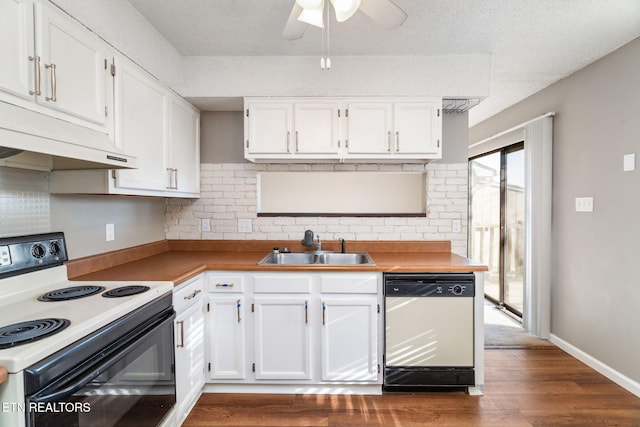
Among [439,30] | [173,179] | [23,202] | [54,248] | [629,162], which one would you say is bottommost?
[54,248]

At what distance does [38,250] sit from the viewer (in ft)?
5.14

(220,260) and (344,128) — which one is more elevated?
(344,128)

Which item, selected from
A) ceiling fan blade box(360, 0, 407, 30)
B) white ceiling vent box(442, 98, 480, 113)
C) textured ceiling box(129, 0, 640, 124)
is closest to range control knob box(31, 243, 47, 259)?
textured ceiling box(129, 0, 640, 124)

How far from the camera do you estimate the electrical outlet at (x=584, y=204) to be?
2.58 metres

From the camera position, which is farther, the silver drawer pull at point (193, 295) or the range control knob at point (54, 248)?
the silver drawer pull at point (193, 295)

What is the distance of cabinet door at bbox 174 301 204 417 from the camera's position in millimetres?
1818

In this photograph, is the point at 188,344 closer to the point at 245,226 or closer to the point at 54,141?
the point at 245,226

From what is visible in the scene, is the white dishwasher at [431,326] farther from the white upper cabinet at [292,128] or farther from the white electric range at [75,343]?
the white electric range at [75,343]

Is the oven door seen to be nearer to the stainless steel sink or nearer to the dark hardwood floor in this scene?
the dark hardwood floor

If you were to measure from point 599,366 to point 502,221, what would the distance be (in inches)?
72.0

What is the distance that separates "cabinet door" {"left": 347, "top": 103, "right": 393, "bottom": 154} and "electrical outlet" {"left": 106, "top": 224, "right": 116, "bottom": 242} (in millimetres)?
1803

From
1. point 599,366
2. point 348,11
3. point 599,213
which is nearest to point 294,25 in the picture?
point 348,11

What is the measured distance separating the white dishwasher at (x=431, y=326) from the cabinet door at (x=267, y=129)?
1290mm

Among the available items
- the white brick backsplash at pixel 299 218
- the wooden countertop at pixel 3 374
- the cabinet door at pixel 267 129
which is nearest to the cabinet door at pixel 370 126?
the white brick backsplash at pixel 299 218
